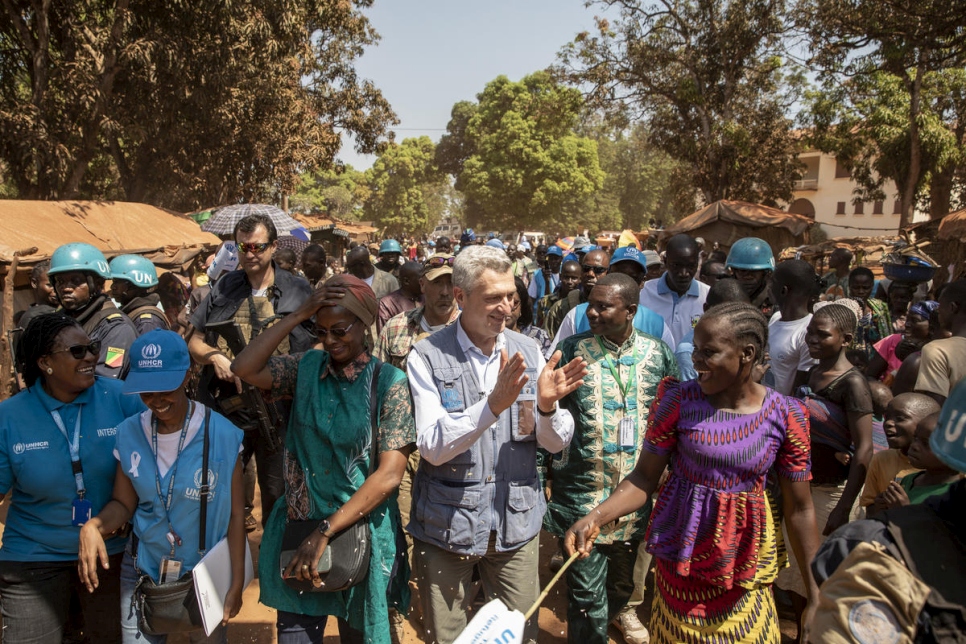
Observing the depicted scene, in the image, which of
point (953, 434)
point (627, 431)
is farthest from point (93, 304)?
point (953, 434)

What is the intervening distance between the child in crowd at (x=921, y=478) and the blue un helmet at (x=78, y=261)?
4.32 meters

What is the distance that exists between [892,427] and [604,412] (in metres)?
1.35

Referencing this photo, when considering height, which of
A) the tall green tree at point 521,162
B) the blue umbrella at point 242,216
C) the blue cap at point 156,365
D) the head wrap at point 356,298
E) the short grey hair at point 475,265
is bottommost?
the blue cap at point 156,365

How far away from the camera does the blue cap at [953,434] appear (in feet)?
4.37

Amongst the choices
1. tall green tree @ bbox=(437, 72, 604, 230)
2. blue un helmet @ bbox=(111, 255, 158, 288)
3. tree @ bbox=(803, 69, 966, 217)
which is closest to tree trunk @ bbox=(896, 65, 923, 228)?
tree @ bbox=(803, 69, 966, 217)

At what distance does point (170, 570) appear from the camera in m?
2.72

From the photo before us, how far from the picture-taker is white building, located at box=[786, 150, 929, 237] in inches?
1585

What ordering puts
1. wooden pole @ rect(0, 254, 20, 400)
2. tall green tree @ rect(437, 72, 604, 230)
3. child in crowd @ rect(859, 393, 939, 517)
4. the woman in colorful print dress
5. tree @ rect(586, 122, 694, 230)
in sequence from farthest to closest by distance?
1. tree @ rect(586, 122, 694, 230)
2. tall green tree @ rect(437, 72, 604, 230)
3. wooden pole @ rect(0, 254, 20, 400)
4. child in crowd @ rect(859, 393, 939, 517)
5. the woman in colorful print dress

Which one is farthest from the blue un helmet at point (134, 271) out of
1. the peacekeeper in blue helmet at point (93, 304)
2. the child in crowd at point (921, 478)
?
the child in crowd at point (921, 478)

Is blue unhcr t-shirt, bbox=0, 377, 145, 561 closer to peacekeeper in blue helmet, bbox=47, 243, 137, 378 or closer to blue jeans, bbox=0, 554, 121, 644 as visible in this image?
blue jeans, bbox=0, 554, 121, 644

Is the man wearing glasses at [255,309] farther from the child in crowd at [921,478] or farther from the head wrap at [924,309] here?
the head wrap at [924,309]

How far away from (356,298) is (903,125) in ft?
66.5

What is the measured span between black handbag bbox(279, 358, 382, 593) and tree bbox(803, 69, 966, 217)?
1762cm

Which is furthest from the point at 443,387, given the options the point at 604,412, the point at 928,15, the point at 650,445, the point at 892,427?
the point at 928,15
